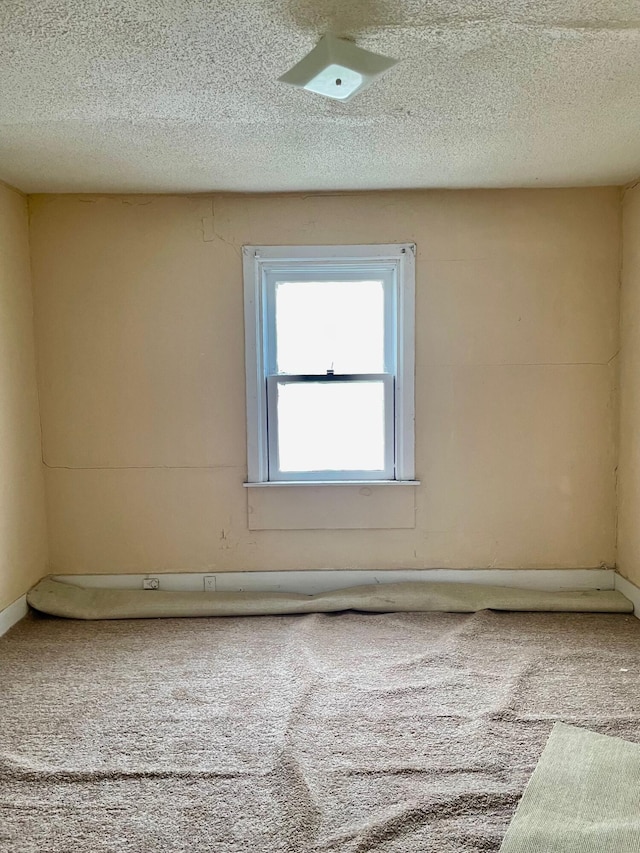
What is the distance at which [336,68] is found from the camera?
5.70 feet

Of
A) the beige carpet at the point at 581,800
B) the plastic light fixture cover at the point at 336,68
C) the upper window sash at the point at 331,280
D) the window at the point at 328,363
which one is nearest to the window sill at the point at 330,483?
the window at the point at 328,363

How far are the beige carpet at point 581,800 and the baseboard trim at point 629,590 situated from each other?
124 centimetres

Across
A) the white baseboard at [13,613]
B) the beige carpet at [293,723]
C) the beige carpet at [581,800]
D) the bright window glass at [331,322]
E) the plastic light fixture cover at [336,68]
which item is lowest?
the beige carpet at [293,723]

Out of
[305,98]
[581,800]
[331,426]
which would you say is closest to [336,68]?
[305,98]

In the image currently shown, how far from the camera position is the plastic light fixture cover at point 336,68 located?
1.68 m

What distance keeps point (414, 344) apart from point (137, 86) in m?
1.84

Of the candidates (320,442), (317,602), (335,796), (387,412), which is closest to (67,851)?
(335,796)

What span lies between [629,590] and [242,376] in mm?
2383

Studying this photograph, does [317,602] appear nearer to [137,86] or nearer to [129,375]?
[129,375]

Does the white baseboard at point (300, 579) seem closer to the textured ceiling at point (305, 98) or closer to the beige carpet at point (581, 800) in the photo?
the beige carpet at point (581, 800)

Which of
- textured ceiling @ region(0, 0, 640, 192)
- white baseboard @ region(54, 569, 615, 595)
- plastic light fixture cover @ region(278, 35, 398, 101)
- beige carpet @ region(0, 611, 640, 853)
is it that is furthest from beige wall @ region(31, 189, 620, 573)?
plastic light fixture cover @ region(278, 35, 398, 101)

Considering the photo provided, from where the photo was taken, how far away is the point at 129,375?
3.30 meters

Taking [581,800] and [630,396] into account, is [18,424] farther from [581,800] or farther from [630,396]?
[630,396]

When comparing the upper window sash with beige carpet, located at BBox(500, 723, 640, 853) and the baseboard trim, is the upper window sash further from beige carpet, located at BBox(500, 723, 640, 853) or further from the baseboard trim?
beige carpet, located at BBox(500, 723, 640, 853)
